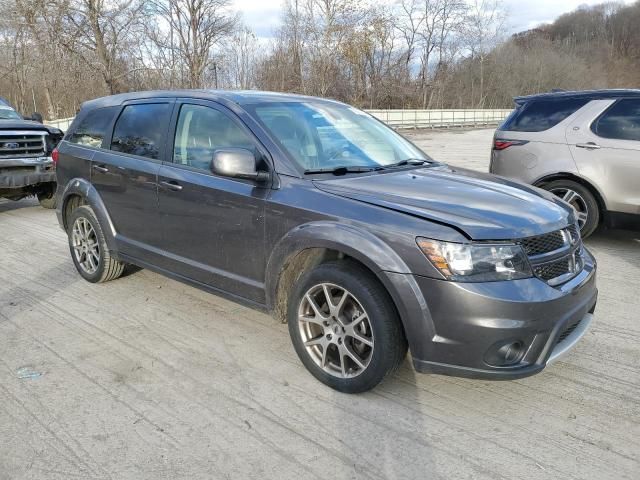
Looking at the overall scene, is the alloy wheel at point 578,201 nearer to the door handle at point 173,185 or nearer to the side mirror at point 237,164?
the side mirror at point 237,164

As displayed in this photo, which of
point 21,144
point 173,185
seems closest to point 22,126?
point 21,144

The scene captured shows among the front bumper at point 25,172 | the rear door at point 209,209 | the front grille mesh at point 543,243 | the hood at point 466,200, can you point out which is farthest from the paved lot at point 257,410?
the front bumper at point 25,172

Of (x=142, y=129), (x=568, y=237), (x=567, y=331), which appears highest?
(x=142, y=129)

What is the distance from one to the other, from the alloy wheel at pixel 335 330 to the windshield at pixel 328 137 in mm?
872

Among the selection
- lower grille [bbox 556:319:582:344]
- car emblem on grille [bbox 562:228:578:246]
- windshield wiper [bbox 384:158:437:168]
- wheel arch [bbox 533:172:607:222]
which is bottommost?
lower grille [bbox 556:319:582:344]

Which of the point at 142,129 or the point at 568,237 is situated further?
the point at 142,129

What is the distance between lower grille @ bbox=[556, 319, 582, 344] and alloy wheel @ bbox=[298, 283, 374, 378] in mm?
1028

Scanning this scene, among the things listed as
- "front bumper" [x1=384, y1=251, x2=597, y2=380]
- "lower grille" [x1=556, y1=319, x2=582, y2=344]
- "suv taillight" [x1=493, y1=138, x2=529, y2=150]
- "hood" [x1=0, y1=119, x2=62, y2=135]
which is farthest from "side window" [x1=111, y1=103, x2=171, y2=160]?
"hood" [x1=0, y1=119, x2=62, y2=135]

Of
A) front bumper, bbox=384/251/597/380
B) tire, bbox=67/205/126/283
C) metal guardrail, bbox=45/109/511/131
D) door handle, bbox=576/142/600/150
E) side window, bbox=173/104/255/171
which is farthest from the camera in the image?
metal guardrail, bbox=45/109/511/131

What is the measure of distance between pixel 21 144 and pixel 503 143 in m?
7.32

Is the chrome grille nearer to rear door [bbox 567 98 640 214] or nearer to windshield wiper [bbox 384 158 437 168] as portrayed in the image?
windshield wiper [bbox 384 158 437 168]

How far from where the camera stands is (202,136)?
400 centimetres

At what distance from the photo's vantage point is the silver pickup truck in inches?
327

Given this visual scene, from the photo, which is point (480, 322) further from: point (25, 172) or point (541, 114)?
point (25, 172)
